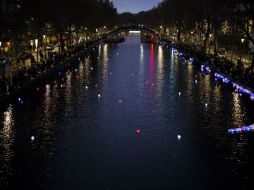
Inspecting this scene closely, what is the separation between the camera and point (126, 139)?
30828mm

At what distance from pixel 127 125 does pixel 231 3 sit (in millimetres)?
31448

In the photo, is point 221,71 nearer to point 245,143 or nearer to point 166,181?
point 245,143

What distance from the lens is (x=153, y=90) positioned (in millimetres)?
50469

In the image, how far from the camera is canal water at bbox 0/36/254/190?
78.6ft

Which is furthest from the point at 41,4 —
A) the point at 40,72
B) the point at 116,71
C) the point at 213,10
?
the point at 213,10

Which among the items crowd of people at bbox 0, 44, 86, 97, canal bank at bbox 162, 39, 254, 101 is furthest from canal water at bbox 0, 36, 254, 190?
crowd of people at bbox 0, 44, 86, 97

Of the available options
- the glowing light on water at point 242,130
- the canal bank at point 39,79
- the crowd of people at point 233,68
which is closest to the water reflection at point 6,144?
the canal bank at point 39,79

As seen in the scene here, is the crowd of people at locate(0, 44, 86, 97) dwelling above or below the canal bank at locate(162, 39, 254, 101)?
above

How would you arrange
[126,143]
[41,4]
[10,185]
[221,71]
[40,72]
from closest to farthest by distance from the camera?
[10,185] → [126,143] → [40,72] → [221,71] → [41,4]

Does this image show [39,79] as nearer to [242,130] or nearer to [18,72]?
[18,72]

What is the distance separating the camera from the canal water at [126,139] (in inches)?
944

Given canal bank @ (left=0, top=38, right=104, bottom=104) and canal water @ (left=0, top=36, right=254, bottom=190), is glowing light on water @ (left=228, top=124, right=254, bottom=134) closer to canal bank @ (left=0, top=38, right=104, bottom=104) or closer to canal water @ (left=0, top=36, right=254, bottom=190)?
canal water @ (left=0, top=36, right=254, bottom=190)

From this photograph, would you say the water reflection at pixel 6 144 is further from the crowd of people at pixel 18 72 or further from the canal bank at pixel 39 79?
the crowd of people at pixel 18 72

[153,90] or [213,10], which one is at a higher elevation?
[213,10]
